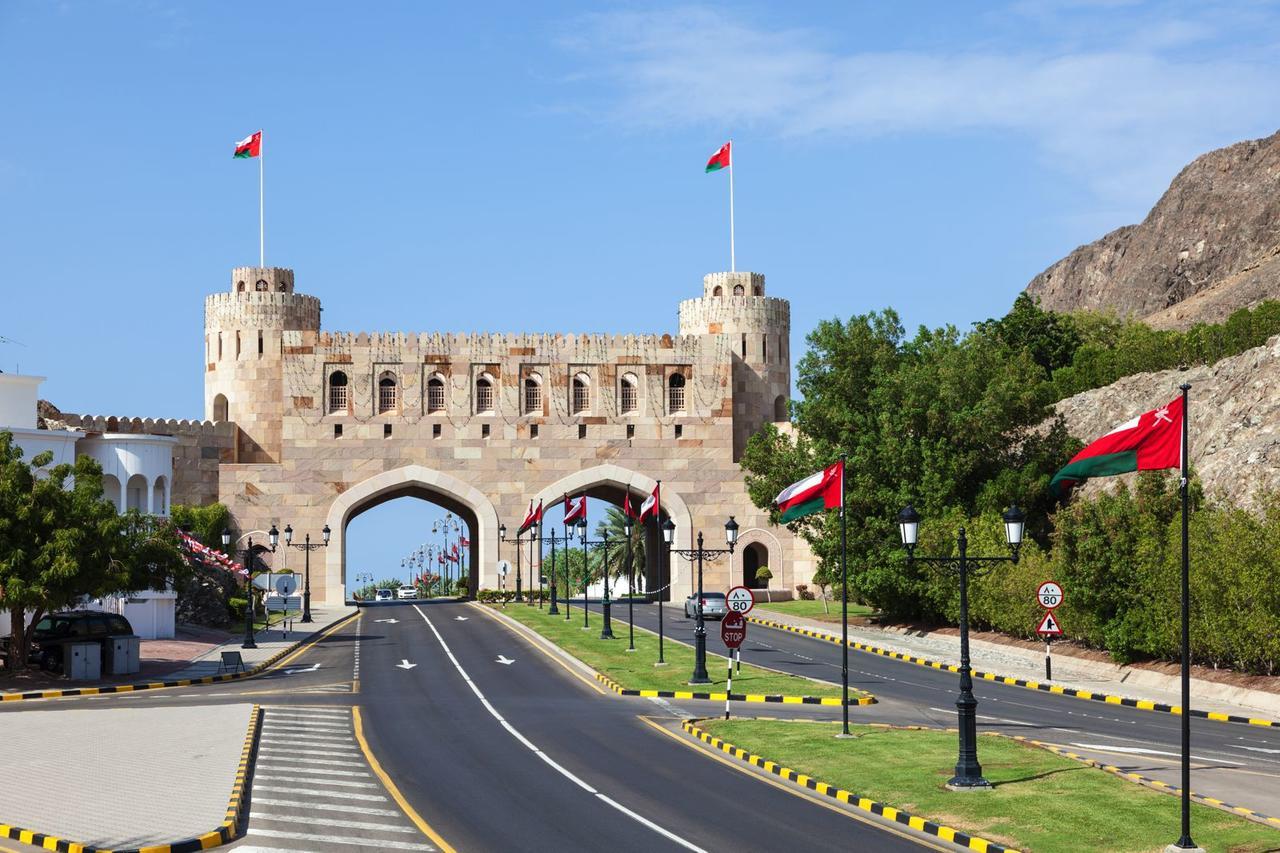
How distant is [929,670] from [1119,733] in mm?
15073

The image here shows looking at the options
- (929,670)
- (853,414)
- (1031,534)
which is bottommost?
(929,670)

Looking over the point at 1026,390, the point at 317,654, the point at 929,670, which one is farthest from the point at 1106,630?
the point at 317,654

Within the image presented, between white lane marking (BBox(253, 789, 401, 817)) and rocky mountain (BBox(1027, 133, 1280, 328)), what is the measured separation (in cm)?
12125

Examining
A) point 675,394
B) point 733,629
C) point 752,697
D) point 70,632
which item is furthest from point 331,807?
point 675,394

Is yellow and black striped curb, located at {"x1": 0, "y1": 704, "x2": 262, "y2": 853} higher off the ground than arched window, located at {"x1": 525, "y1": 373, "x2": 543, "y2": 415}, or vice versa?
arched window, located at {"x1": 525, "y1": 373, "x2": 543, "y2": 415}

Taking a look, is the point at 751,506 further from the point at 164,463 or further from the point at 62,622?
the point at 62,622

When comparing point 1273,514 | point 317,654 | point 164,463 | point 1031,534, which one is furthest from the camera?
point 1031,534

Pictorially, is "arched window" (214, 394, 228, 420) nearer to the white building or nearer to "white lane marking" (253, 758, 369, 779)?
the white building

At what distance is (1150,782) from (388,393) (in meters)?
67.0

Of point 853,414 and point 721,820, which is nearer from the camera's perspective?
point 721,820

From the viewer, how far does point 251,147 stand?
291 feet

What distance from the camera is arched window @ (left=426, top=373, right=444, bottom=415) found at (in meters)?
87.0

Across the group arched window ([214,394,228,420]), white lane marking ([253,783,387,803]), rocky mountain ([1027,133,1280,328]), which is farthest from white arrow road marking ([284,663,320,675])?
rocky mountain ([1027,133,1280,328])

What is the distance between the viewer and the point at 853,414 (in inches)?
2473
